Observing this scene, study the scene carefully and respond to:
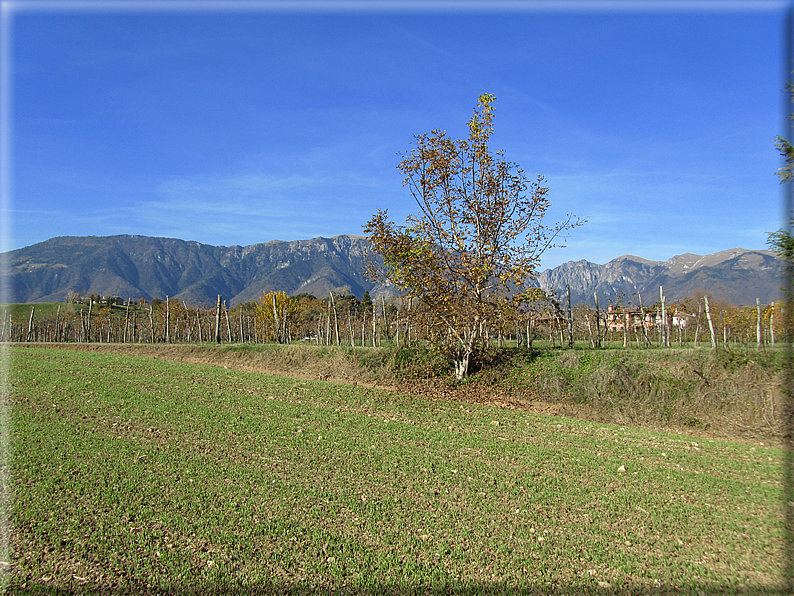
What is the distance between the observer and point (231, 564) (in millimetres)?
4738

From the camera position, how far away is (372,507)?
6.20 meters

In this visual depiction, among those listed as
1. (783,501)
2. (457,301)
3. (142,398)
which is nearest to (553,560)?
(783,501)

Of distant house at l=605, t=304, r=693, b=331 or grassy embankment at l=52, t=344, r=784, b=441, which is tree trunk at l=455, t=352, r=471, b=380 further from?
distant house at l=605, t=304, r=693, b=331

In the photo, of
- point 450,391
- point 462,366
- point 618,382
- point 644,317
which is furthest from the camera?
point 644,317

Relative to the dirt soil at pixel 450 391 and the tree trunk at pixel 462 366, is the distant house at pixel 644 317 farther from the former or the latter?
the dirt soil at pixel 450 391

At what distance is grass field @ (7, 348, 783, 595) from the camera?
4637 mm

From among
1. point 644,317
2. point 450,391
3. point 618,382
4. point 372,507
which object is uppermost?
point 644,317

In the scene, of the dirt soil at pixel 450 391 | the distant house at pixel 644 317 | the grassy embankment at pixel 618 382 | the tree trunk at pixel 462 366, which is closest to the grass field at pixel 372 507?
the dirt soil at pixel 450 391

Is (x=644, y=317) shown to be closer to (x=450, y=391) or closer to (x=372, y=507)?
(x=450, y=391)

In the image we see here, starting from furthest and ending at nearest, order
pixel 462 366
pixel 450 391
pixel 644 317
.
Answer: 1. pixel 644 317
2. pixel 462 366
3. pixel 450 391

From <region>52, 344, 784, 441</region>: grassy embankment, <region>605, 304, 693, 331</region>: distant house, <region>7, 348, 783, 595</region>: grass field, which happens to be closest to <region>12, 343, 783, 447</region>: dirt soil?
<region>52, 344, 784, 441</region>: grassy embankment

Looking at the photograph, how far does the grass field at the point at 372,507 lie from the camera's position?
4637 mm

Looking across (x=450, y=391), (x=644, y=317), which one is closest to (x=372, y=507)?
(x=450, y=391)

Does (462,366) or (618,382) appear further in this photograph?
(462,366)
